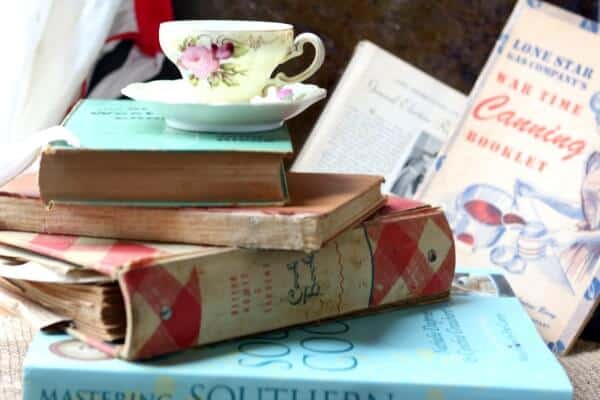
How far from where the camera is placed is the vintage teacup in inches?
27.4

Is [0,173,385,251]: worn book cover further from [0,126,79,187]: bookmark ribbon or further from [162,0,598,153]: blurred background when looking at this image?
[162,0,598,153]: blurred background

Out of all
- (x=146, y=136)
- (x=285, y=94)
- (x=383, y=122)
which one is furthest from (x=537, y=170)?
(x=146, y=136)

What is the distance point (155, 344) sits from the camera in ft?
1.95

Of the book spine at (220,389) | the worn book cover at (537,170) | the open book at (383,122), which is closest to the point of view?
the book spine at (220,389)

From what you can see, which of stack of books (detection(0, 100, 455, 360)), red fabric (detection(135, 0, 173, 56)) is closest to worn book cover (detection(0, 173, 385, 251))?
stack of books (detection(0, 100, 455, 360))

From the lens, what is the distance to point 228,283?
2.05 ft

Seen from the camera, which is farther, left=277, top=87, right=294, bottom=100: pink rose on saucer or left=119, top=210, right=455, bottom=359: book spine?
left=277, top=87, right=294, bottom=100: pink rose on saucer

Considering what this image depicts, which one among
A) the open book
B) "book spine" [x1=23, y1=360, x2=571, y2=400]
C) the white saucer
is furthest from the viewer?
the open book

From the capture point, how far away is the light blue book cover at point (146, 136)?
2.09ft

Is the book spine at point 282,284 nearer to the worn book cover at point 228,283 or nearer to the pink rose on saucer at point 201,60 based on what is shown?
the worn book cover at point 228,283

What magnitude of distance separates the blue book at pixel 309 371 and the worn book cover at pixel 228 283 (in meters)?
0.01

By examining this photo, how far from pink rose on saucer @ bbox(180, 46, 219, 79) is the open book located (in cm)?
33

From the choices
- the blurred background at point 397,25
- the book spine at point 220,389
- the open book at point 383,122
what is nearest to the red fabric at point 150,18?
the blurred background at point 397,25

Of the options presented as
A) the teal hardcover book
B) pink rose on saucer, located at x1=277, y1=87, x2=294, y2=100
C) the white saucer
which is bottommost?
the teal hardcover book
